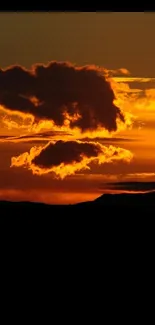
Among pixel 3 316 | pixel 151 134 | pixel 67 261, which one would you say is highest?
pixel 151 134

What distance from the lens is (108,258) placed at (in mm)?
3281

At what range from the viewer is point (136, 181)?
10.7ft

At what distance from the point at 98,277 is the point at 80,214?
1.02 feet

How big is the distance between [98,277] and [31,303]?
0.34 metres

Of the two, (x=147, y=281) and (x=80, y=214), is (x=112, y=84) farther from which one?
(x=147, y=281)

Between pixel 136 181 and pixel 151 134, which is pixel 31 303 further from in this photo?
pixel 151 134
